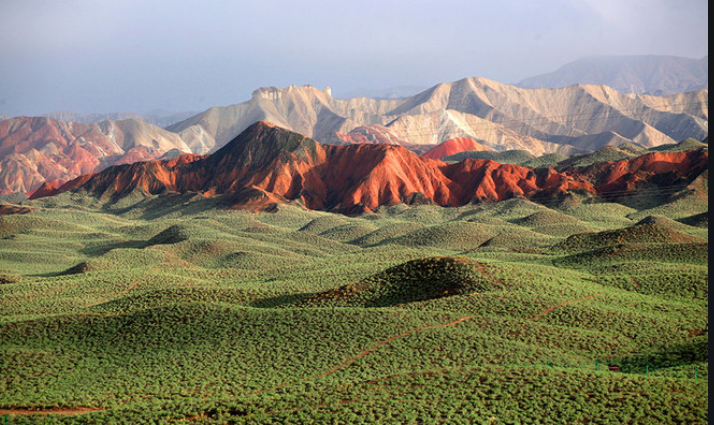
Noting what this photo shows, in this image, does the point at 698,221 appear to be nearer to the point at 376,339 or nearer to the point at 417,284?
the point at 417,284

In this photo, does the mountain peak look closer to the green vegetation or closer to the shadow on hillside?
the green vegetation

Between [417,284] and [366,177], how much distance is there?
354 ft

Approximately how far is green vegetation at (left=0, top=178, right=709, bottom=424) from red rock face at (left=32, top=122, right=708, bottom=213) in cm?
7437

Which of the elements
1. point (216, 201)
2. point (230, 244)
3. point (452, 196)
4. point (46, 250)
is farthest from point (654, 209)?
point (46, 250)

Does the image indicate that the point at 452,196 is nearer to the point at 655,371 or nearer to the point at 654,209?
the point at 654,209

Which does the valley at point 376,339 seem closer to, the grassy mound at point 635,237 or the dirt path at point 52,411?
the dirt path at point 52,411

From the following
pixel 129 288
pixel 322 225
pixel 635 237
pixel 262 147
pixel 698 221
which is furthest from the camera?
pixel 262 147

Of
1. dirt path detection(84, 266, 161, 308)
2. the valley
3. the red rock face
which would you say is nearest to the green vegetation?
the valley

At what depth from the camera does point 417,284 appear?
54906 mm

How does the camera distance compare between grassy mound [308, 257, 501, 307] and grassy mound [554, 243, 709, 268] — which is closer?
grassy mound [308, 257, 501, 307]

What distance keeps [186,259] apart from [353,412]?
69982 mm

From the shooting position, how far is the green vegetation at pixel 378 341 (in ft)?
89.8

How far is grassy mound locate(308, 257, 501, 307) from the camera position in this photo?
5222 cm

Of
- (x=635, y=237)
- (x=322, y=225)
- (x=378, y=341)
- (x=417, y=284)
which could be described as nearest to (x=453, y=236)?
(x=635, y=237)
